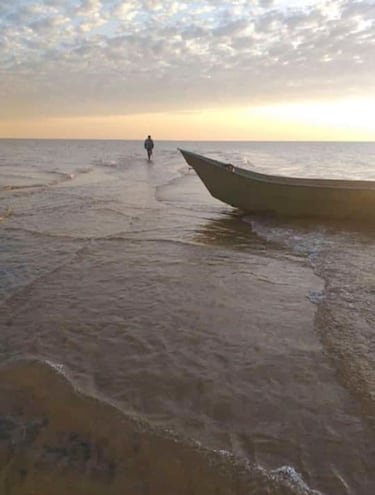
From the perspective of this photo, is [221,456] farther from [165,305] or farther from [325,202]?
[325,202]

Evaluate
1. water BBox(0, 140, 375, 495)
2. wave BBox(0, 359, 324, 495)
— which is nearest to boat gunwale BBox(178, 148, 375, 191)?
water BBox(0, 140, 375, 495)

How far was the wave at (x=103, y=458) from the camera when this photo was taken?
2.62 metres

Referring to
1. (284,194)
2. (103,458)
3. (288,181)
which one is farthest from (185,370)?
(288,181)

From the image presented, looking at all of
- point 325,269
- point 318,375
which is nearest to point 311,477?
point 318,375

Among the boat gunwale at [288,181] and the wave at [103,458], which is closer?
the wave at [103,458]

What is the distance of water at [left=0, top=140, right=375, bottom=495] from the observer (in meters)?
2.77

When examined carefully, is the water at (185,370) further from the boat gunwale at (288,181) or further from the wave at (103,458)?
the boat gunwale at (288,181)

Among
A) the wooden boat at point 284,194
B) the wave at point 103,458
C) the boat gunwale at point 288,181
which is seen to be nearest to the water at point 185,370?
the wave at point 103,458

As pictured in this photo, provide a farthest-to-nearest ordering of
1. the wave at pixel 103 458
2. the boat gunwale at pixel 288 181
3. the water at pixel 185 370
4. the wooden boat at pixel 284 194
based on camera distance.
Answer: the boat gunwale at pixel 288 181 < the wooden boat at pixel 284 194 < the water at pixel 185 370 < the wave at pixel 103 458

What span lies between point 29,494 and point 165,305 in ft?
10.2

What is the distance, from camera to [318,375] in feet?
12.8

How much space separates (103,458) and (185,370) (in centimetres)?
125

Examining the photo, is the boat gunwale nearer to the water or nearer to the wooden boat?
the wooden boat

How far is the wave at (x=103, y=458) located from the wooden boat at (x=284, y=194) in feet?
29.8
